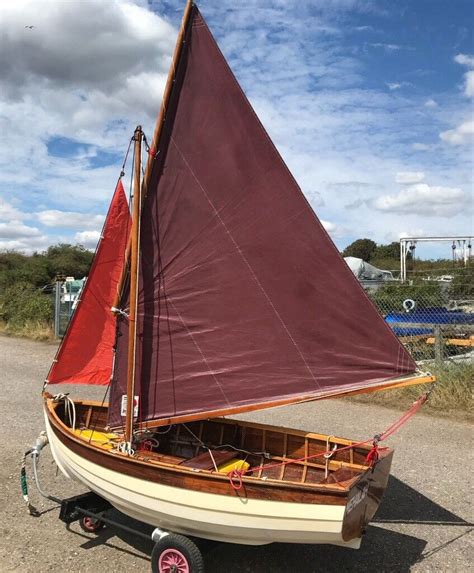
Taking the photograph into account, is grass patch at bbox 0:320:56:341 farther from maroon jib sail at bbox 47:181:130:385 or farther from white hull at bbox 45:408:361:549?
white hull at bbox 45:408:361:549

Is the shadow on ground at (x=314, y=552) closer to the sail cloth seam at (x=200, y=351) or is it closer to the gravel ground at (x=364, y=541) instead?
the gravel ground at (x=364, y=541)

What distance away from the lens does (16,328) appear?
62.5 feet

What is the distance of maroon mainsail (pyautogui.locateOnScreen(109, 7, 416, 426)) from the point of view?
172 inches

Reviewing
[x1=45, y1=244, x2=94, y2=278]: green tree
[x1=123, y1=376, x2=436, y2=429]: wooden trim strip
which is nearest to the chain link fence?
[x1=123, y1=376, x2=436, y2=429]: wooden trim strip

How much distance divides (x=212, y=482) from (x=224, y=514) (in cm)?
23

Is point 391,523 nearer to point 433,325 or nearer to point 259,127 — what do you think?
point 259,127

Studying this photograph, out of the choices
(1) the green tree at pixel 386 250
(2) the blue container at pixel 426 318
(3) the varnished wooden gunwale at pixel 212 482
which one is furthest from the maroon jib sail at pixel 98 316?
(1) the green tree at pixel 386 250

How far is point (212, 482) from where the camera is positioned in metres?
3.73

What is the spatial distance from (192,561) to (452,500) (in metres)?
3.00

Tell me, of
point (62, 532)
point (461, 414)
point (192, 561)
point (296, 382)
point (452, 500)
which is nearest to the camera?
point (192, 561)

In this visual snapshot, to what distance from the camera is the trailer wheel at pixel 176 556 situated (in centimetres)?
377

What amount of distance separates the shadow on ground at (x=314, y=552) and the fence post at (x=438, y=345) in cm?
455

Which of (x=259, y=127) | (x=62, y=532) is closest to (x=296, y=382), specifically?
(x=259, y=127)

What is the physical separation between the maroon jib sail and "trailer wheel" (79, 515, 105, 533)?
1340 millimetres
